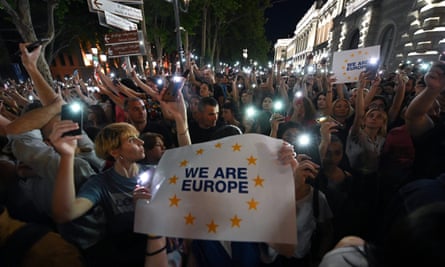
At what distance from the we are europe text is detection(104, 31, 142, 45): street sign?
18.9 feet

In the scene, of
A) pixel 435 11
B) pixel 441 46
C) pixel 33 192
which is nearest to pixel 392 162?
pixel 33 192

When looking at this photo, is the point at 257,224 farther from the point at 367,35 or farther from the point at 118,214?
the point at 367,35

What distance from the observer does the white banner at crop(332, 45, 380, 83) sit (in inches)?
217

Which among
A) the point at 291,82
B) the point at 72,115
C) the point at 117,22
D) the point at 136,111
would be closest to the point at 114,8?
the point at 117,22

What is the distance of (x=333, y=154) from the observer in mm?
2859

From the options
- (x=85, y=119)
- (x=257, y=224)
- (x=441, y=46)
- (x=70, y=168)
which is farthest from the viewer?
(x=441, y=46)

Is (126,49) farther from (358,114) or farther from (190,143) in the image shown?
(358,114)

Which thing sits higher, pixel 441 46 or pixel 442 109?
pixel 441 46

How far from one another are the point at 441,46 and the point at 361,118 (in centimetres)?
1403

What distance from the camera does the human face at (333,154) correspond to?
9.36ft

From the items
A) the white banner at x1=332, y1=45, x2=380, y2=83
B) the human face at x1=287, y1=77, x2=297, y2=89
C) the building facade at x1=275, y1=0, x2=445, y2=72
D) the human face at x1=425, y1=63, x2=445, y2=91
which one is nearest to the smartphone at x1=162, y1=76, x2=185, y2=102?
the human face at x1=425, y1=63, x2=445, y2=91

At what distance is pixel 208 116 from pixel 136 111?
1145 millimetres

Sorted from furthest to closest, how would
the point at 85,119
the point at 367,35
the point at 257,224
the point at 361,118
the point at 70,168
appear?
the point at 367,35
the point at 85,119
the point at 361,118
the point at 70,168
the point at 257,224

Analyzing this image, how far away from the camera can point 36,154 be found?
2211 mm
